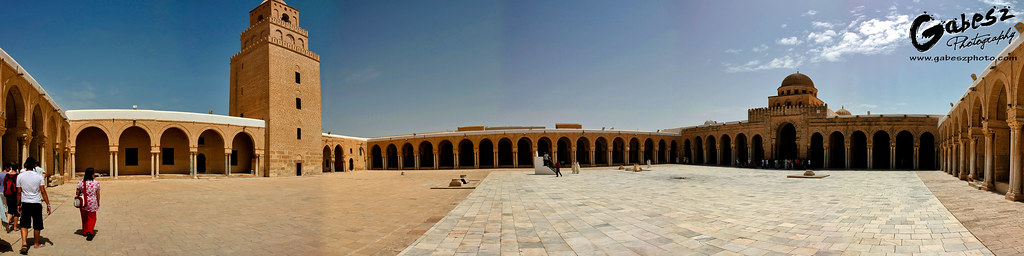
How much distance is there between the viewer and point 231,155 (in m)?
27.6

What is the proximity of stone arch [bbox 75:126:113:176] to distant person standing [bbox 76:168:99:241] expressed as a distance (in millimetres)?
22122

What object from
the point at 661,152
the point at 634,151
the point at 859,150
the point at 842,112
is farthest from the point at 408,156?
the point at 842,112

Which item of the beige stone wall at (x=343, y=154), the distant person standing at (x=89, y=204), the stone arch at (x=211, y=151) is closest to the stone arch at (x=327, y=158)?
the beige stone wall at (x=343, y=154)

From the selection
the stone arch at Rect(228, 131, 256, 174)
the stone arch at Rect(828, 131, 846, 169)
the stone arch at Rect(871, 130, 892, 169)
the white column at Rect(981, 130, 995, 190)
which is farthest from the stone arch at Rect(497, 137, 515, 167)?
the white column at Rect(981, 130, 995, 190)

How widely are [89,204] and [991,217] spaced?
1587cm

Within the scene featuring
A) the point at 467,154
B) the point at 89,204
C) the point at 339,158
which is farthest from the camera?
the point at 467,154

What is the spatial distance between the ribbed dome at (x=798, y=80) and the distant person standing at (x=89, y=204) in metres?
47.0

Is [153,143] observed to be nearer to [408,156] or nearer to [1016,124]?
[408,156]

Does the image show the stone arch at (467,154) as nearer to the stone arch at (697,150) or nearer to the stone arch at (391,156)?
the stone arch at (391,156)

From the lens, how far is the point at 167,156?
1017 inches

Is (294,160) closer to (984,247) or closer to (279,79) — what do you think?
(279,79)

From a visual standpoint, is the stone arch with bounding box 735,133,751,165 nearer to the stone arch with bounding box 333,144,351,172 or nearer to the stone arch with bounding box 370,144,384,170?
the stone arch with bounding box 370,144,384,170

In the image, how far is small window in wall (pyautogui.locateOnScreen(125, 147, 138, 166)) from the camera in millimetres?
24703

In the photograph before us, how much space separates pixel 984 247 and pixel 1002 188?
33.3 ft
